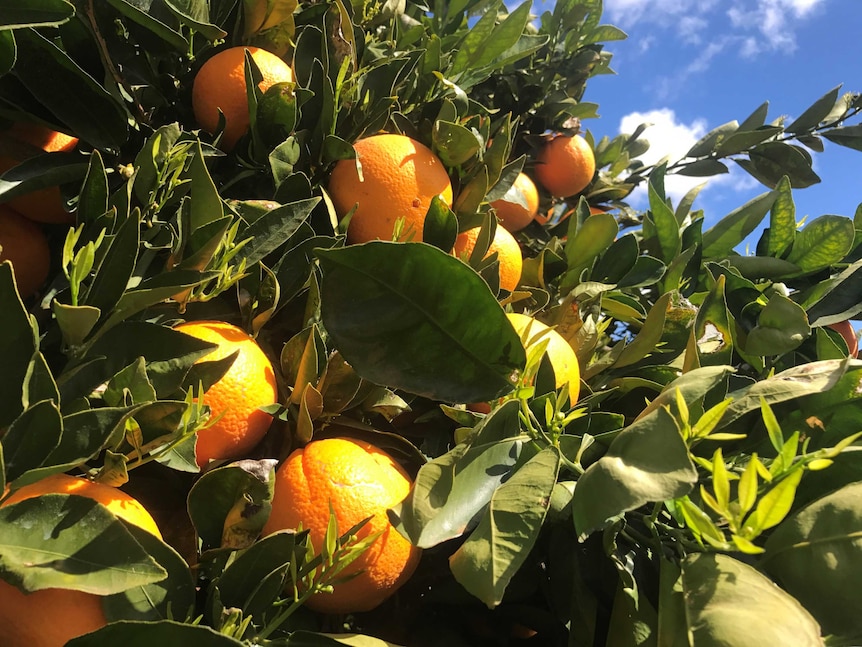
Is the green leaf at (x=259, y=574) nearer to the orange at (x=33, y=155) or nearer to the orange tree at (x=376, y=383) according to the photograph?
the orange tree at (x=376, y=383)

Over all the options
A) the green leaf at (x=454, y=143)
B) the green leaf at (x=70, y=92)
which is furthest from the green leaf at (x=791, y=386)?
the green leaf at (x=70, y=92)

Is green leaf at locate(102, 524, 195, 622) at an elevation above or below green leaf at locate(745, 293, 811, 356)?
below

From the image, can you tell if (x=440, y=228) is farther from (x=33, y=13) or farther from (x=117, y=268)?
(x=33, y=13)

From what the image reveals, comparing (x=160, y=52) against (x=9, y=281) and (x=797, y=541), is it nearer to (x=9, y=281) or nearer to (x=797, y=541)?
(x=9, y=281)

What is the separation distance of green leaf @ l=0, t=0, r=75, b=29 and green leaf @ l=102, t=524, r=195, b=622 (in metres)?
0.51

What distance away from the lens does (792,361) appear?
1.04 m

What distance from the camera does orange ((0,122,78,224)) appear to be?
2.74 feet

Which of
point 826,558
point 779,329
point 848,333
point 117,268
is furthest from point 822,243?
point 117,268

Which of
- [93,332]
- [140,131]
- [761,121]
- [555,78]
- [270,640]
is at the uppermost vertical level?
[761,121]

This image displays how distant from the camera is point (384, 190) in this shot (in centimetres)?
95

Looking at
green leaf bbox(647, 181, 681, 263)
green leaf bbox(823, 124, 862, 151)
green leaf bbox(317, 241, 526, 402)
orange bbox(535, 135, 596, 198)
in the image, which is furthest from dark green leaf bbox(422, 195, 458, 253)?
green leaf bbox(823, 124, 862, 151)

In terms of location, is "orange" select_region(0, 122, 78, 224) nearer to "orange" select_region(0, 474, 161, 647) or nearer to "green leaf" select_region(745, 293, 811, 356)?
"orange" select_region(0, 474, 161, 647)

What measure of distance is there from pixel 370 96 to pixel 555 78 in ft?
2.51

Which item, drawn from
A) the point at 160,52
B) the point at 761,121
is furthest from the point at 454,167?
the point at 761,121
